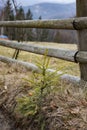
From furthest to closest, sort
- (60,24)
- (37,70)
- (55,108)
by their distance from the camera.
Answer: (37,70)
(60,24)
(55,108)

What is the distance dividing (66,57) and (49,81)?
77 cm

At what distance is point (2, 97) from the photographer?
3486 millimetres

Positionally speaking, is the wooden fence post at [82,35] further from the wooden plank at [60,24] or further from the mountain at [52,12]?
the mountain at [52,12]

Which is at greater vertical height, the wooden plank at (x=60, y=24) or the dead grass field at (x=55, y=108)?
the wooden plank at (x=60, y=24)

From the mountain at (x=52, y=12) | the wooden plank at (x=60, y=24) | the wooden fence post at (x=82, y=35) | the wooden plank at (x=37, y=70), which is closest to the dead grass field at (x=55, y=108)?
the wooden plank at (x=37, y=70)

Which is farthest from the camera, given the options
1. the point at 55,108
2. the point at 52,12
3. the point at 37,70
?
the point at 52,12

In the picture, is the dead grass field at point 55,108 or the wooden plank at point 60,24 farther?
the wooden plank at point 60,24

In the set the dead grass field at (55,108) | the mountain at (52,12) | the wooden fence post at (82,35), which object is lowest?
the mountain at (52,12)

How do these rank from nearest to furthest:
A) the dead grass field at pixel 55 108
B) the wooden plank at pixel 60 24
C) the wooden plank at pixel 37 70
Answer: the dead grass field at pixel 55 108
the wooden plank at pixel 60 24
the wooden plank at pixel 37 70

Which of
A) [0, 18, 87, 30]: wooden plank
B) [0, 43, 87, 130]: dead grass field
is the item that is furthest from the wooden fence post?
[0, 43, 87, 130]: dead grass field

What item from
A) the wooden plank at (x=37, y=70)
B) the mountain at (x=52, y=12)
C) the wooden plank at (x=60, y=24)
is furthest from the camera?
the mountain at (x=52, y=12)

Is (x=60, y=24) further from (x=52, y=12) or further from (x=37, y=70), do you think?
(x=52, y=12)

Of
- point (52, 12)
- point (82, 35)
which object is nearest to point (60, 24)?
point (82, 35)

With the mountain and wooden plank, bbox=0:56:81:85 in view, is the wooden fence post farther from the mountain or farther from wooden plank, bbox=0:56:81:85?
the mountain
